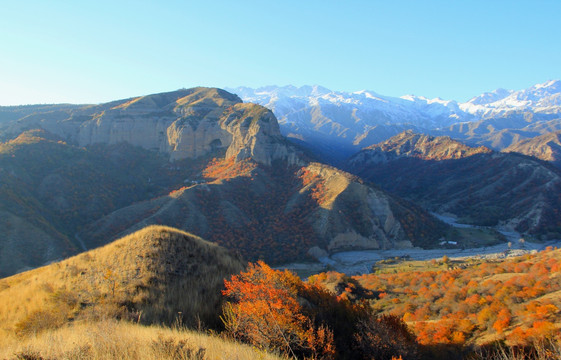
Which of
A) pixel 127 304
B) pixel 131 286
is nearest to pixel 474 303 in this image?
A: pixel 131 286

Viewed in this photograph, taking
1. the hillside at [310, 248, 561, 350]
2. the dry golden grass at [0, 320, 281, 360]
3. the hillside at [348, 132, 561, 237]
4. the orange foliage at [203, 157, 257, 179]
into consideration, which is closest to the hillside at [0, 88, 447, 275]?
the orange foliage at [203, 157, 257, 179]

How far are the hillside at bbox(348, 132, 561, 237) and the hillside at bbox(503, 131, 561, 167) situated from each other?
52.2 meters

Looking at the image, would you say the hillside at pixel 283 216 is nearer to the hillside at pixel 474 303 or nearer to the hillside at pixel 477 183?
the hillside at pixel 474 303

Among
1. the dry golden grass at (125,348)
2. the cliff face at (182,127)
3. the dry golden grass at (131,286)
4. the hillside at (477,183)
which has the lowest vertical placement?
the hillside at (477,183)

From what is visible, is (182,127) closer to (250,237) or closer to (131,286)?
(250,237)

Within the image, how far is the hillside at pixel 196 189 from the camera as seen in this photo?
56.2m

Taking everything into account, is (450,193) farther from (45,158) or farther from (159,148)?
(45,158)

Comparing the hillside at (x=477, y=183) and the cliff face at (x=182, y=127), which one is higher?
the cliff face at (x=182, y=127)

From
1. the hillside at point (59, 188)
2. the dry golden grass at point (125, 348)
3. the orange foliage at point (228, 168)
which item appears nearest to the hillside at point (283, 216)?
the orange foliage at point (228, 168)

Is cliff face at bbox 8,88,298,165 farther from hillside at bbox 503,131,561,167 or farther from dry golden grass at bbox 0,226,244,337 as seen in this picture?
hillside at bbox 503,131,561,167

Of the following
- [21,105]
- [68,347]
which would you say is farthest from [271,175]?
[21,105]

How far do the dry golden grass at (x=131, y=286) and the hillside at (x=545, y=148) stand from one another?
18558 cm

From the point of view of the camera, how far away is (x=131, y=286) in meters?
10.5

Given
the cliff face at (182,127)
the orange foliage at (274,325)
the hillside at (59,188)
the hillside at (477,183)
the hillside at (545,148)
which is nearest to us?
the orange foliage at (274,325)
